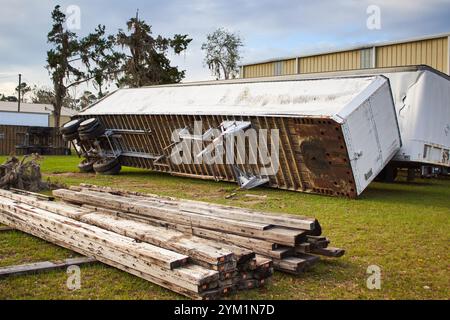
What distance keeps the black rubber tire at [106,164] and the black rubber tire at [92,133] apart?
96 centimetres

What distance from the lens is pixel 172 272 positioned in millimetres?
4379

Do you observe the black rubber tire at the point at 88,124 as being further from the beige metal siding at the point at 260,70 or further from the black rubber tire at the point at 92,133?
the beige metal siding at the point at 260,70

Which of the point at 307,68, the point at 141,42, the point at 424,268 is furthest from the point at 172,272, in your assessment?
the point at 141,42

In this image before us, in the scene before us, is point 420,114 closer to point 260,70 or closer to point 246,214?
point 246,214

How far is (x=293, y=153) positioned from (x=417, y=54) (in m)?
10.9

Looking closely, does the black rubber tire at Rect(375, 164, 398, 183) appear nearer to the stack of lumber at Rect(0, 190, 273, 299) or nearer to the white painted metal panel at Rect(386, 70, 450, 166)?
the white painted metal panel at Rect(386, 70, 450, 166)

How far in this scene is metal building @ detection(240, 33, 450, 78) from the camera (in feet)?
61.2

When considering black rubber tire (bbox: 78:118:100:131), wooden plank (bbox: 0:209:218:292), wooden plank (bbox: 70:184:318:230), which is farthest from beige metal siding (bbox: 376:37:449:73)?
wooden plank (bbox: 0:209:218:292)

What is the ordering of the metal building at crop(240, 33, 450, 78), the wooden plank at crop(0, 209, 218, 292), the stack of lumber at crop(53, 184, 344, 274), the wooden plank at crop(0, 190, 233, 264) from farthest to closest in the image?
the metal building at crop(240, 33, 450, 78)
the stack of lumber at crop(53, 184, 344, 274)
the wooden plank at crop(0, 190, 233, 264)
the wooden plank at crop(0, 209, 218, 292)

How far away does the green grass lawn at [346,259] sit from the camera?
457 cm

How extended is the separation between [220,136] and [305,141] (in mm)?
2448

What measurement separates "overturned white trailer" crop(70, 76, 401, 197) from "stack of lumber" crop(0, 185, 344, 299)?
493cm

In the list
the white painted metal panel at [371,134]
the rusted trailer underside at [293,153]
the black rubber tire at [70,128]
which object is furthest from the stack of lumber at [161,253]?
the black rubber tire at [70,128]
